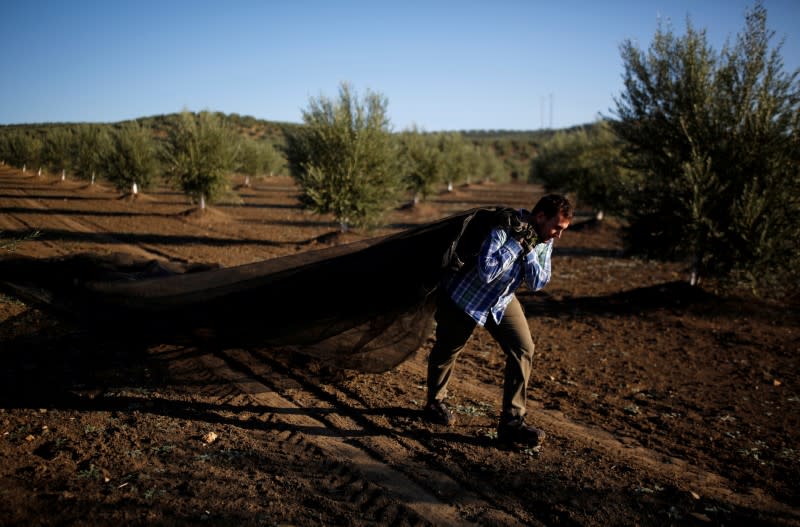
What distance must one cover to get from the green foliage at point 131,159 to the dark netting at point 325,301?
26557 millimetres

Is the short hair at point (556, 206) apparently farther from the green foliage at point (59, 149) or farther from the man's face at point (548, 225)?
the green foliage at point (59, 149)

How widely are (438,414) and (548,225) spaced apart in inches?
77.9

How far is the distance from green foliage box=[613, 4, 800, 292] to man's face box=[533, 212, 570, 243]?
7.10 metres

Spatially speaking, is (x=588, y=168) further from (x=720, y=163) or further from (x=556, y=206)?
(x=556, y=206)

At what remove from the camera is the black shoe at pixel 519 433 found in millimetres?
4164

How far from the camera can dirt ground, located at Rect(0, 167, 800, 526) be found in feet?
10.7

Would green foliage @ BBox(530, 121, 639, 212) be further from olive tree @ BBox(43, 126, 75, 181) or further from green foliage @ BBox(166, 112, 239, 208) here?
olive tree @ BBox(43, 126, 75, 181)

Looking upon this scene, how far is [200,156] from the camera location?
22.2 meters

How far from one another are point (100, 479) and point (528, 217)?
3.70 metres

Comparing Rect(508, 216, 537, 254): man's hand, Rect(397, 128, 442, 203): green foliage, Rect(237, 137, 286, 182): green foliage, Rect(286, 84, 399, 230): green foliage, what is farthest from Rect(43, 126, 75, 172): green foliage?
Rect(508, 216, 537, 254): man's hand

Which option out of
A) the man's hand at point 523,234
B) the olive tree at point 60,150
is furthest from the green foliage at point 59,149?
the man's hand at point 523,234

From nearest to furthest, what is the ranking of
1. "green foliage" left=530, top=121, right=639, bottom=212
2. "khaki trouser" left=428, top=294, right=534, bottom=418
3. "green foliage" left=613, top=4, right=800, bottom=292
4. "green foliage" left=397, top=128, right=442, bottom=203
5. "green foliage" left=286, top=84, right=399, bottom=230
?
"khaki trouser" left=428, top=294, right=534, bottom=418
"green foliage" left=613, top=4, right=800, bottom=292
"green foliage" left=286, top=84, right=399, bottom=230
"green foliage" left=530, top=121, right=639, bottom=212
"green foliage" left=397, top=128, right=442, bottom=203

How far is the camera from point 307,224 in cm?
2272

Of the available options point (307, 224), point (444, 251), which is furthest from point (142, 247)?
point (444, 251)
